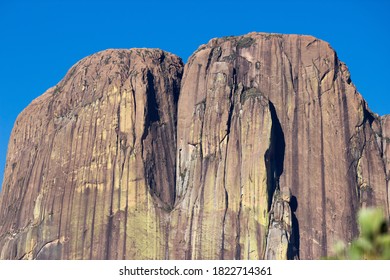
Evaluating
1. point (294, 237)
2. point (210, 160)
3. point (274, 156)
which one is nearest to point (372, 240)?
point (294, 237)

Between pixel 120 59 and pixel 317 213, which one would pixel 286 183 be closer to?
pixel 317 213

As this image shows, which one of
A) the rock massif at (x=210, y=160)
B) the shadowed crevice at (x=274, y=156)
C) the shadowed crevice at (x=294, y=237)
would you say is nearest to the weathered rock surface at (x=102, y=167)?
the rock massif at (x=210, y=160)

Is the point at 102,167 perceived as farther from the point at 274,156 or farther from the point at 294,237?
the point at 294,237

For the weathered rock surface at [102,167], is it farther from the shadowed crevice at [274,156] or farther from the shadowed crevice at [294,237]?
the shadowed crevice at [294,237]

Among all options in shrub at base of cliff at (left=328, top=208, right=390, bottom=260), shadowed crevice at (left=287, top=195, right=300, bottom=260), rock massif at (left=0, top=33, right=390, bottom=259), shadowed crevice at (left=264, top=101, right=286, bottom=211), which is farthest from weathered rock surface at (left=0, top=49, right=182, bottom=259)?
shrub at base of cliff at (left=328, top=208, right=390, bottom=260)

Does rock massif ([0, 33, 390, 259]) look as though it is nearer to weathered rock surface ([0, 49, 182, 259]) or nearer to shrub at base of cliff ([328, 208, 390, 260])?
weathered rock surface ([0, 49, 182, 259])
